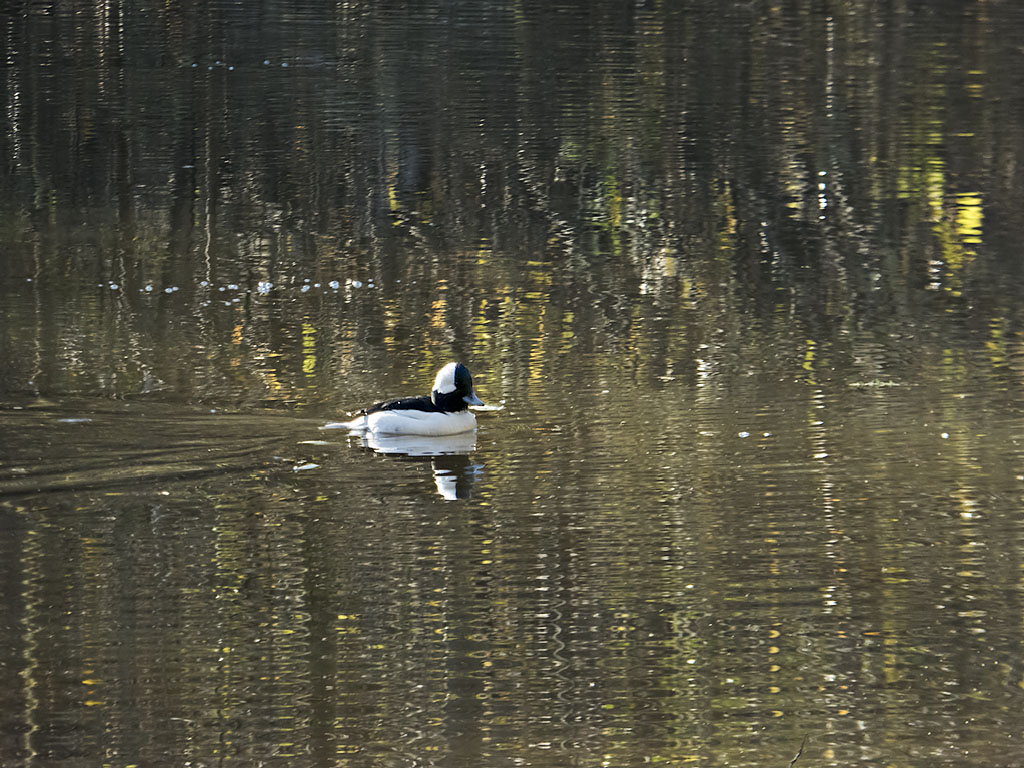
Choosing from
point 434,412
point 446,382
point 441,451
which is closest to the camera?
point 441,451

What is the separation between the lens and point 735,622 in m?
7.25

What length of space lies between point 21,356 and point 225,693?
5.95 m

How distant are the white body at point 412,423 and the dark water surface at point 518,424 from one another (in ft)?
0.50

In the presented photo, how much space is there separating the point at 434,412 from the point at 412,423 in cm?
16

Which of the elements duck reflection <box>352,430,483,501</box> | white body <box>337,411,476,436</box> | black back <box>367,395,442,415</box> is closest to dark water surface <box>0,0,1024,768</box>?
duck reflection <box>352,430,483,501</box>

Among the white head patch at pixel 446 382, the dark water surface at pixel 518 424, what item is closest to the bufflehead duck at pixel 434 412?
the white head patch at pixel 446 382

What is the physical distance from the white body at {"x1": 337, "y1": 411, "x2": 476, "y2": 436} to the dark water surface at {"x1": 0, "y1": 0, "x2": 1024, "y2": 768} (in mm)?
154

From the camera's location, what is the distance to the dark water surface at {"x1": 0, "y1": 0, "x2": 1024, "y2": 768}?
6477mm

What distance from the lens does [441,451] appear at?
10.3 meters

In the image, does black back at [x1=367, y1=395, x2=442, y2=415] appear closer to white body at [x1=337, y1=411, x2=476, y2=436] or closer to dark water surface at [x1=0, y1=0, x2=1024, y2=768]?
white body at [x1=337, y1=411, x2=476, y2=436]

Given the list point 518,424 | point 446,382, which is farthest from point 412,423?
point 518,424

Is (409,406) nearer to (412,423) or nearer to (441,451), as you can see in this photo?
(412,423)

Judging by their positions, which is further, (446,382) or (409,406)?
(446,382)

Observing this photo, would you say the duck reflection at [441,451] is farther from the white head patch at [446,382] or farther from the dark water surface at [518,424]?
the white head patch at [446,382]
